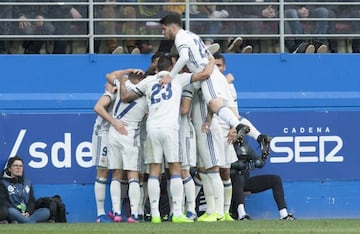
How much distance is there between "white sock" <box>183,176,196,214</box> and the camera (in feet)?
53.8

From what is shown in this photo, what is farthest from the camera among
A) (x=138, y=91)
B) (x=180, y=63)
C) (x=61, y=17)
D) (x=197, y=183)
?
(x=61, y=17)

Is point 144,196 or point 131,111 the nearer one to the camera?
point 131,111

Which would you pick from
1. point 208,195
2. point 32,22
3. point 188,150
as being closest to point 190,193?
point 208,195

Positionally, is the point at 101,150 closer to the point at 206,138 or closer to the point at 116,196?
the point at 116,196

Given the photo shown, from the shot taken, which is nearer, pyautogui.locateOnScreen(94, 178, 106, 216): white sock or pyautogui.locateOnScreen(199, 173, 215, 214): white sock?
pyautogui.locateOnScreen(199, 173, 215, 214): white sock

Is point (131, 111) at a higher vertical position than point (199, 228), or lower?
higher

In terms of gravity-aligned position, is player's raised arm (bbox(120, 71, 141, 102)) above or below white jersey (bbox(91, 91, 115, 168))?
above

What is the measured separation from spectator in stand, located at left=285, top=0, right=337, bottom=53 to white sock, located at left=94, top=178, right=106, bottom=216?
3665 millimetres

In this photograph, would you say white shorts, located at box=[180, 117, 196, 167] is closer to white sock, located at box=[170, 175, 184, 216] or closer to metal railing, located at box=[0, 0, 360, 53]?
white sock, located at box=[170, 175, 184, 216]

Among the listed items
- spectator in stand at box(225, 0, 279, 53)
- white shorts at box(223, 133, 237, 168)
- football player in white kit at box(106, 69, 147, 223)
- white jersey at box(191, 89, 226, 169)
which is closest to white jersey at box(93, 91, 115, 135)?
football player in white kit at box(106, 69, 147, 223)

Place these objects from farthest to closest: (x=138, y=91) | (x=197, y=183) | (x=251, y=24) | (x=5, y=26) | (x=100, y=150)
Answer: (x=251, y=24)
(x=5, y=26)
(x=197, y=183)
(x=100, y=150)
(x=138, y=91)

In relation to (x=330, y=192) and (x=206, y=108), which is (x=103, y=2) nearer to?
(x=206, y=108)

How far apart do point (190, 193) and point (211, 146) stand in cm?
63

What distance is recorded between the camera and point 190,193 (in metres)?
16.4
